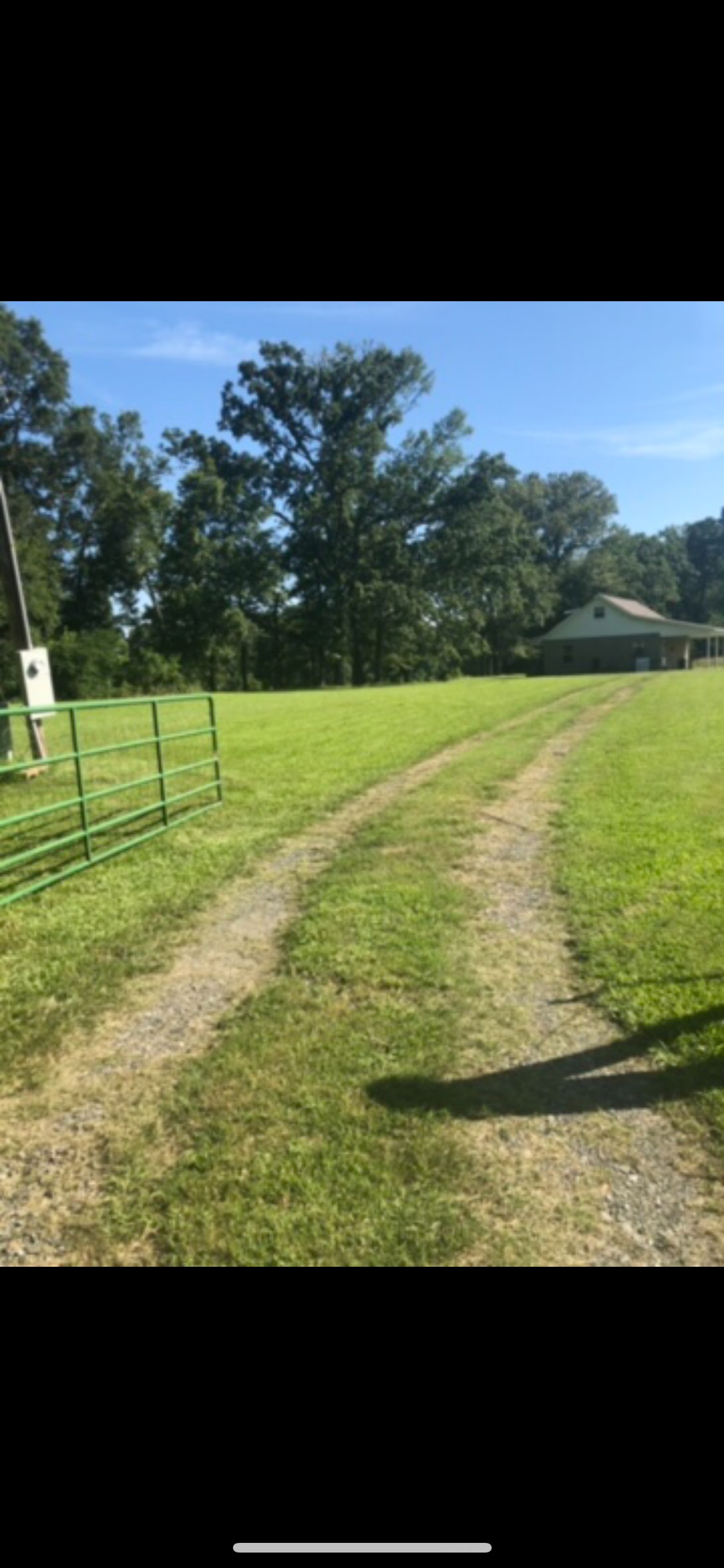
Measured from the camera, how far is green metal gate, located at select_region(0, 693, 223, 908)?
17.4 ft

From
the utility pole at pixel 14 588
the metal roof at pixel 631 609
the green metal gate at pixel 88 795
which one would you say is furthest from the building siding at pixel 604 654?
the utility pole at pixel 14 588

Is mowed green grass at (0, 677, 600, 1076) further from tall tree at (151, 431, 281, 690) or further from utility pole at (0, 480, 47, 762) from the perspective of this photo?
tall tree at (151, 431, 281, 690)

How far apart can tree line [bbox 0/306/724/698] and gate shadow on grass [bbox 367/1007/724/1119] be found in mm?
34018

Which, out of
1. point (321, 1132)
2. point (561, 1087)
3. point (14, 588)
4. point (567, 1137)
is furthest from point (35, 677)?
point (567, 1137)

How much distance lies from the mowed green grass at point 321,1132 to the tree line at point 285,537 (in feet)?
108

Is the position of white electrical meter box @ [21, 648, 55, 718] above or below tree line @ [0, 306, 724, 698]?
below

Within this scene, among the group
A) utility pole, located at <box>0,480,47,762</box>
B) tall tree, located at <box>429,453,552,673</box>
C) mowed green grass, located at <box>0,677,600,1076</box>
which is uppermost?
tall tree, located at <box>429,453,552,673</box>

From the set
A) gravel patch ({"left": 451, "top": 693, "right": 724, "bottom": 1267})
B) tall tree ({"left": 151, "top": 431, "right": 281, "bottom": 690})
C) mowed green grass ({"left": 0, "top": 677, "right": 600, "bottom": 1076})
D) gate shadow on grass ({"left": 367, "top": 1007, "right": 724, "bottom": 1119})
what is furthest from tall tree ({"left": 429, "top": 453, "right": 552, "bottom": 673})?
gate shadow on grass ({"left": 367, "top": 1007, "right": 724, "bottom": 1119})

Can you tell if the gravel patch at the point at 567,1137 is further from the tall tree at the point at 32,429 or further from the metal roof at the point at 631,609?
the metal roof at the point at 631,609

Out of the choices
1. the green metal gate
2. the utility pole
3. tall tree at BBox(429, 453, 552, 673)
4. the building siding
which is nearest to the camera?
the green metal gate

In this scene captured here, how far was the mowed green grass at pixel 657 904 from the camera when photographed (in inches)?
115

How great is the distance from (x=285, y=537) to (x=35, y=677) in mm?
35492

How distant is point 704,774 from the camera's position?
28.2ft

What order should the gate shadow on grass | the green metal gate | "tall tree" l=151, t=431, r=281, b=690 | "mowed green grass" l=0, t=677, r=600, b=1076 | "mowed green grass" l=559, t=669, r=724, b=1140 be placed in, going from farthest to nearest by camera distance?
1. "tall tree" l=151, t=431, r=281, b=690
2. the green metal gate
3. "mowed green grass" l=0, t=677, r=600, b=1076
4. "mowed green grass" l=559, t=669, r=724, b=1140
5. the gate shadow on grass
